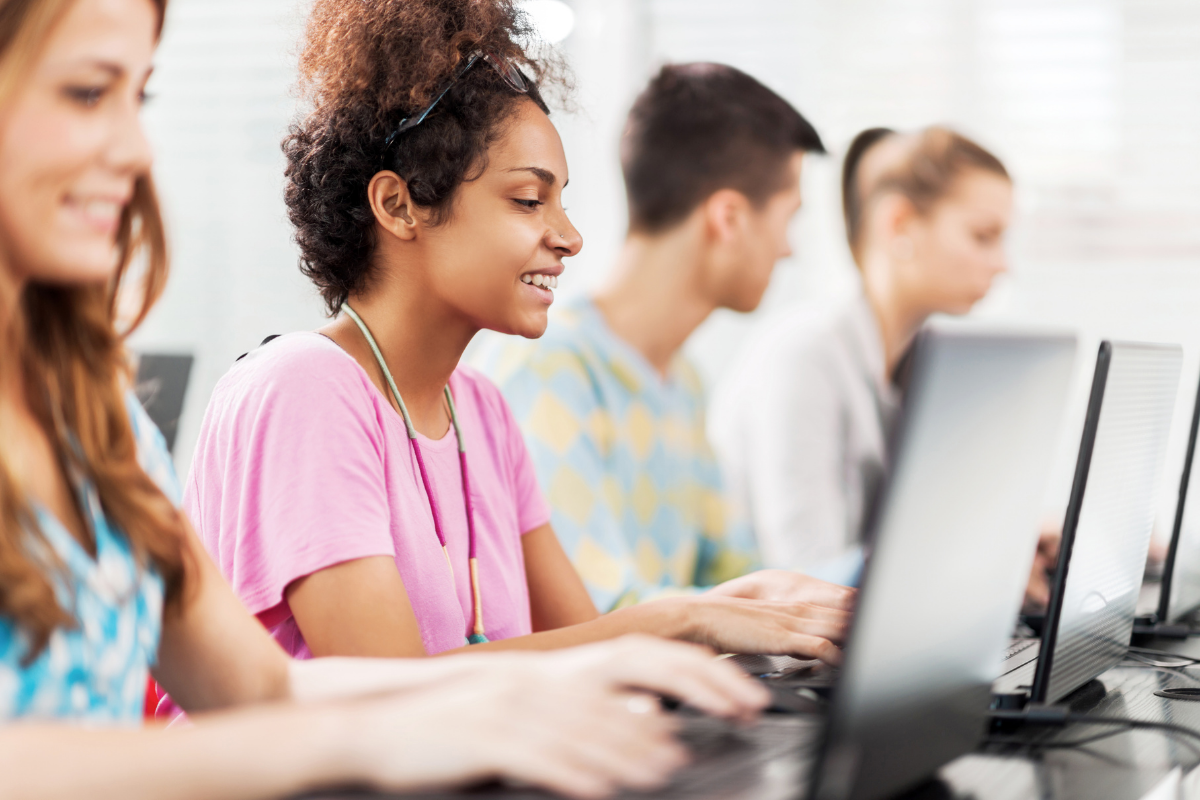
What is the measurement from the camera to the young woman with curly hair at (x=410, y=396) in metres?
1.03

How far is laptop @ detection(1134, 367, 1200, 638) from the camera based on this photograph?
1.36m

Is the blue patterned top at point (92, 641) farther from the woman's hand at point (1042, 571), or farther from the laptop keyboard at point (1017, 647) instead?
the woman's hand at point (1042, 571)

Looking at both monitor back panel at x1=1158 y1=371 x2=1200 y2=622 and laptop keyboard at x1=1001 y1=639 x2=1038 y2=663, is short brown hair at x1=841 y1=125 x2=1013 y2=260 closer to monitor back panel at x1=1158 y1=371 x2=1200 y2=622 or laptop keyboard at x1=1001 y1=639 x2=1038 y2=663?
monitor back panel at x1=1158 y1=371 x2=1200 y2=622

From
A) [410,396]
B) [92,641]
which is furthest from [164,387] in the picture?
[92,641]

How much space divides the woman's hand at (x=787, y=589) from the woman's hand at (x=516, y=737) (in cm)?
55

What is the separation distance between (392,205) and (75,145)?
1.78 feet

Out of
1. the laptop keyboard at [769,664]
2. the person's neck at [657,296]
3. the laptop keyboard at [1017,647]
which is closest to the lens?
the laptop keyboard at [769,664]

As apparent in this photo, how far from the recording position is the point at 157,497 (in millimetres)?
A: 820

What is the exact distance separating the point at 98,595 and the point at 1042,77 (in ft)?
8.60

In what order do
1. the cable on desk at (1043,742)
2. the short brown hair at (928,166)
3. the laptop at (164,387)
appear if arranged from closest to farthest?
1. the cable on desk at (1043,742)
2. the laptop at (164,387)
3. the short brown hair at (928,166)

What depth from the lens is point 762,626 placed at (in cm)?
103

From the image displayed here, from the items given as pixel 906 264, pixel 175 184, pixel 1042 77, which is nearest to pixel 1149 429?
pixel 906 264

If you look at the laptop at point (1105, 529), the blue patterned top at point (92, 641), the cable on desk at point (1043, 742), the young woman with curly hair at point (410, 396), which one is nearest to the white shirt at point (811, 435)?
the young woman with curly hair at point (410, 396)

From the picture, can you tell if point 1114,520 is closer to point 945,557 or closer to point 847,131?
point 945,557
